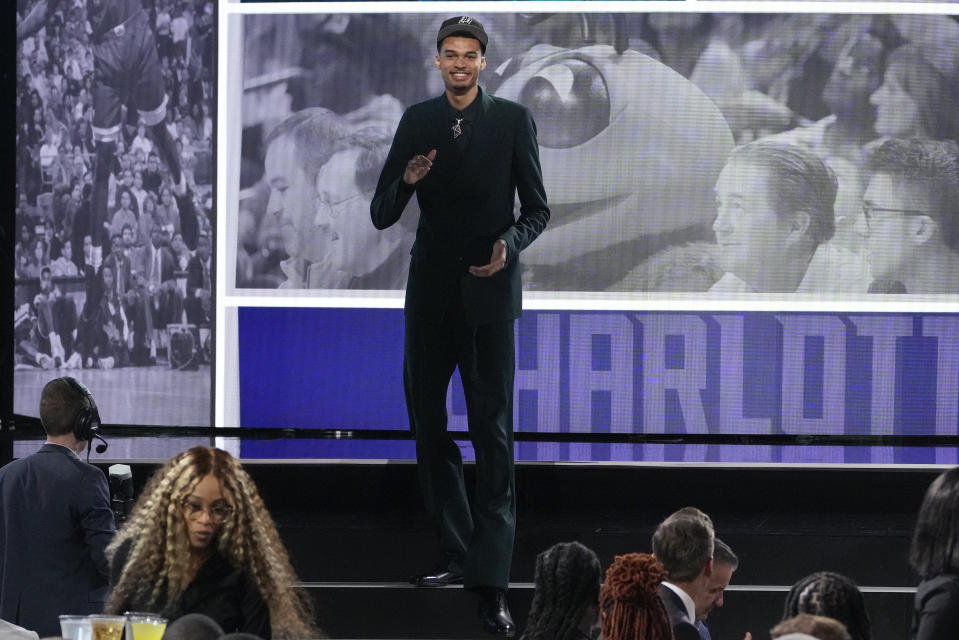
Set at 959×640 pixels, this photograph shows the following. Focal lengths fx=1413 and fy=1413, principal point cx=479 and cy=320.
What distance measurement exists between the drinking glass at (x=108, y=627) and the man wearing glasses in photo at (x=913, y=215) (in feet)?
13.1

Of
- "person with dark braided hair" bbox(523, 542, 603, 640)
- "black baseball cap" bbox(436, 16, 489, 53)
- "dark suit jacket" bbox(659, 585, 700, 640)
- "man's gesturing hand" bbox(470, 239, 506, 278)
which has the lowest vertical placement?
"dark suit jacket" bbox(659, 585, 700, 640)

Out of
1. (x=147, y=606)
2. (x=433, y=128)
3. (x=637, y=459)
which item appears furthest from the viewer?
(x=637, y=459)

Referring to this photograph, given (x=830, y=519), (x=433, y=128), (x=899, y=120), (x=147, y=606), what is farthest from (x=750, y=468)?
(x=147, y=606)

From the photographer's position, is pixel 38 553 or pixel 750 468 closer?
pixel 38 553

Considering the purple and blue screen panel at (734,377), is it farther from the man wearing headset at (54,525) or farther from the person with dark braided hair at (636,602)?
the person with dark braided hair at (636,602)

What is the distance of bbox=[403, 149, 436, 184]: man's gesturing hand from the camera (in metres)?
3.82

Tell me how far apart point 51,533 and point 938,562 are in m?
A: 2.01

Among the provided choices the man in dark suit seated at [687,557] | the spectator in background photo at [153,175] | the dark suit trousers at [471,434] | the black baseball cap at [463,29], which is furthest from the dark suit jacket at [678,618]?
the spectator in background photo at [153,175]

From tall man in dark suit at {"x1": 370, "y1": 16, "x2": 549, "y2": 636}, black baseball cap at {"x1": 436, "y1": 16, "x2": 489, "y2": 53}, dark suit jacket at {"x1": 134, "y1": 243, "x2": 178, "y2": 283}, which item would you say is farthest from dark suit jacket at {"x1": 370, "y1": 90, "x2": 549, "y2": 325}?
dark suit jacket at {"x1": 134, "y1": 243, "x2": 178, "y2": 283}

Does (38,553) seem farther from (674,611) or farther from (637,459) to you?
(637,459)

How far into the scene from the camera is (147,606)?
2324 mm

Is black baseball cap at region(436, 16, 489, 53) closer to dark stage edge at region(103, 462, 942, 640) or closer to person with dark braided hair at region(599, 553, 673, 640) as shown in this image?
dark stage edge at region(103, 462, 942, 640)

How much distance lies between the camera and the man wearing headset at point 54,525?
3.33 metres

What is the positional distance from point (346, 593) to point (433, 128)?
53.4 inches
